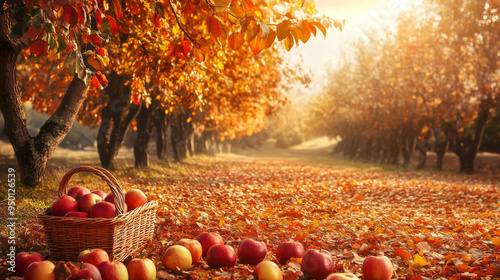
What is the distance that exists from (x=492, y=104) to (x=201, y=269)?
69.8 feet

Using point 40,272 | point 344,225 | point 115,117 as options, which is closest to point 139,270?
point 40,272

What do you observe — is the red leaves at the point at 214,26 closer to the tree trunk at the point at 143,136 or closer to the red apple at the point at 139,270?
the red apple at the point at 139,270

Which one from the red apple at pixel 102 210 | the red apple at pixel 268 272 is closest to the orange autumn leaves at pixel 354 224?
the red apple at pixel 268 272

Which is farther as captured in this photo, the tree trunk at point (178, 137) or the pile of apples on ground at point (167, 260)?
the tree trunk at point (178, 137)

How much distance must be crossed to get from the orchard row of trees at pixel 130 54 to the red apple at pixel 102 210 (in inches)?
67.5

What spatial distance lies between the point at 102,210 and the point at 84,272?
1.15 m

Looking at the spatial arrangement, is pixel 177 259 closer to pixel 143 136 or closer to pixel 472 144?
pixel 143 136

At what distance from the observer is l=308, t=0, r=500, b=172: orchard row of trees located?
63.2 feet

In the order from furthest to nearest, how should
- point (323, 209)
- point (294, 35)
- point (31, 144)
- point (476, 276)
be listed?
point (323, 209), point (31, 144), point (476, 276), point (294, 35)

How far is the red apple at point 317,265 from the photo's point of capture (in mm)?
4117

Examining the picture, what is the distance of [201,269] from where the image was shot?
4.53m

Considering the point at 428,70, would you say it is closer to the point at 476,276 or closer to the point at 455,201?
the point at 455,201

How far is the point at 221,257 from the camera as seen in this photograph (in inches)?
176

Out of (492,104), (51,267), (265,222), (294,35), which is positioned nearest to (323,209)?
(265,222)
